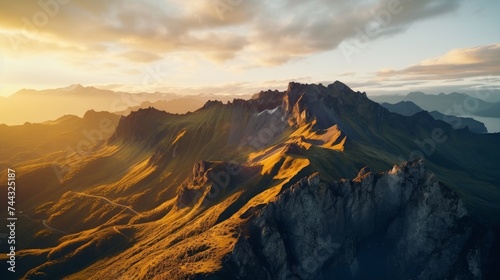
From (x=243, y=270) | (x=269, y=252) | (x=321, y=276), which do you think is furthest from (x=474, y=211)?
(x=243, y=270)

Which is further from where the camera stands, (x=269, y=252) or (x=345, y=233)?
(x=345, y=233)

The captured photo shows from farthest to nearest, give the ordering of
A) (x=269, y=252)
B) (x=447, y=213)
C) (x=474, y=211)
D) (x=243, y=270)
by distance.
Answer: (x=474, y=211) < (x=447, y=213) < (x=269, y=252) < (x=243, y=270)

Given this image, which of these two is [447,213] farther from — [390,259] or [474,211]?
[474,211]

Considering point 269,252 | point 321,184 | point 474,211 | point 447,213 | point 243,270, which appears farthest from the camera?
point 474,211

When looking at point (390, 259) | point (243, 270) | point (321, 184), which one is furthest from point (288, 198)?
point (390, 259)

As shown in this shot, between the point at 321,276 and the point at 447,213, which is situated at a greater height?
the point at 447,213

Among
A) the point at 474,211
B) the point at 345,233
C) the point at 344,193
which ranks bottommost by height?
the point at 474,211
